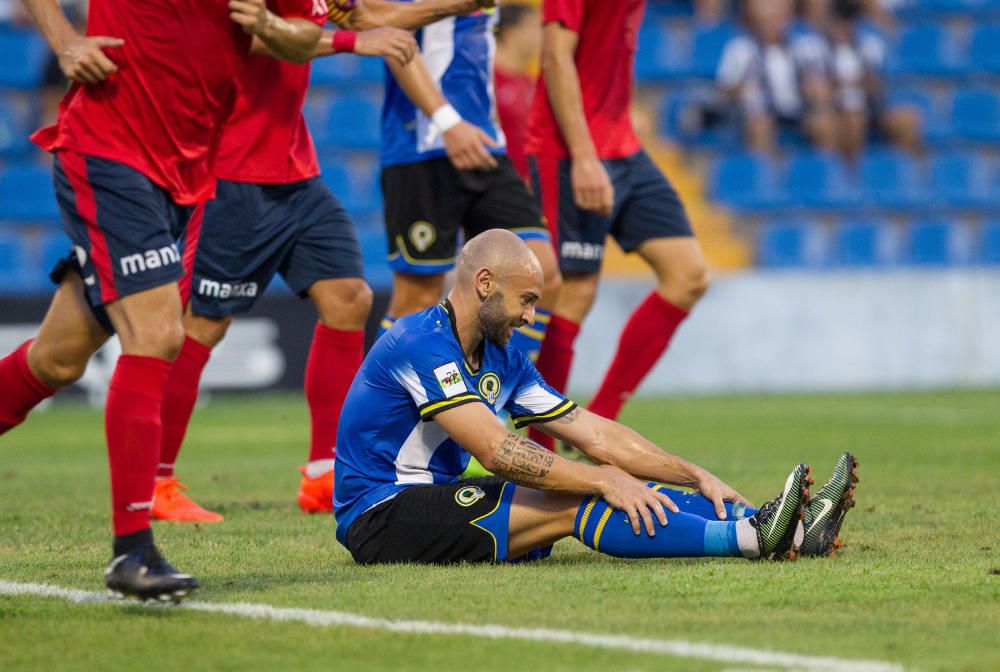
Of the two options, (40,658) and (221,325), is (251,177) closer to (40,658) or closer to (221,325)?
(221,325)

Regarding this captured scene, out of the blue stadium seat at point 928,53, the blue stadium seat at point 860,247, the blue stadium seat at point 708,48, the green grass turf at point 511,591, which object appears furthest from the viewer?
the blue stadium seat at point 928,53

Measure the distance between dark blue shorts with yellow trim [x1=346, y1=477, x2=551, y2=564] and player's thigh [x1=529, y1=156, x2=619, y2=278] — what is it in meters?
2.87

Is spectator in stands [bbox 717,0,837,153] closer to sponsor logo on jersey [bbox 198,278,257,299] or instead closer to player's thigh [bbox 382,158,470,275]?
player's thigh [bbox 382,158,470,275]

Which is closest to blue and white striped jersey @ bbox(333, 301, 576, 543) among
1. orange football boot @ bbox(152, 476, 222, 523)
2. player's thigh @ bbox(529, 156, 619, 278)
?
orange football boot @ bbox(152, 476, 222, 523)

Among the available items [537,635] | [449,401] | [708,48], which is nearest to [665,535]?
[449,401]

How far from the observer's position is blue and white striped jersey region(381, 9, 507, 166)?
7258 mm

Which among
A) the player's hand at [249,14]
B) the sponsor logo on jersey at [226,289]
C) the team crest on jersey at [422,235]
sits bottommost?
the sponsor logo on jersey at [226,289]

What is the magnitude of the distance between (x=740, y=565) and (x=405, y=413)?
44.4 inches

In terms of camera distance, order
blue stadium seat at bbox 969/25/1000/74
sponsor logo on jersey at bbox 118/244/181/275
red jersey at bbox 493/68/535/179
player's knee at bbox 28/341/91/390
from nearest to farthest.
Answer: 1. sponsor logo on jersey at bbox 118/244/181/275
2. player's knee at bbox 28/341/91/390
3. red jersey at bbox 493/68/535/179
4. blue stadium seat at bbox 969/25/1000/74

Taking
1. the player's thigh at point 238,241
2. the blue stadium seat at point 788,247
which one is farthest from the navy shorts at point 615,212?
the blue stadium seat at point 788,247

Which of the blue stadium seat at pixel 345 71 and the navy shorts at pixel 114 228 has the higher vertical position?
the blue stadium seat at pixel 345 71

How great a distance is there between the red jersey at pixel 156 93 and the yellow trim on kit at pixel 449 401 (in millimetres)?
934

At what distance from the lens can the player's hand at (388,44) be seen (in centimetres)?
535

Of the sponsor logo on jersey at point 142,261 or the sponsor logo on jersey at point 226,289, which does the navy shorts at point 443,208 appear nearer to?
the sponsor logo on jersey at point 226,289
